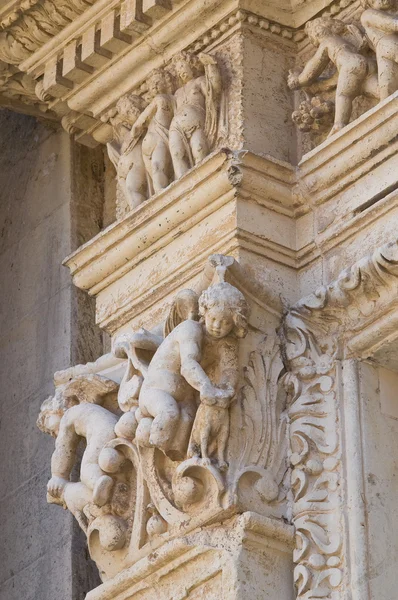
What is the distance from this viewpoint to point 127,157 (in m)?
6.20

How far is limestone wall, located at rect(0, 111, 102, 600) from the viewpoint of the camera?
251 inches

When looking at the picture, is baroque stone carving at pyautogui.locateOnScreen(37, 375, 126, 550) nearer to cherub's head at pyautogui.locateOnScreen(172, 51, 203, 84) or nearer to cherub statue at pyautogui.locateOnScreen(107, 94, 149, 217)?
cherub statue at pyautogui.locateOnScreen(107, 94, 149, 217)

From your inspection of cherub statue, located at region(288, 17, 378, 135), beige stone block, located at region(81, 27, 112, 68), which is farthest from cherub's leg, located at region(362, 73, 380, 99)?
beige stone block, located at region(81, 27, 112, 68)

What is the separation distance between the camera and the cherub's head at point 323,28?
584 centimetres

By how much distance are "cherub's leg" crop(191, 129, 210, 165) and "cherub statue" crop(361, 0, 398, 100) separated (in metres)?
0.58

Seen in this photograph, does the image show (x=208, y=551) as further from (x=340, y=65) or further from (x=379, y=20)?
(x=379, y=20)

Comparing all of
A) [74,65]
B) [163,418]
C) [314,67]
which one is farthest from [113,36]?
[163,418]

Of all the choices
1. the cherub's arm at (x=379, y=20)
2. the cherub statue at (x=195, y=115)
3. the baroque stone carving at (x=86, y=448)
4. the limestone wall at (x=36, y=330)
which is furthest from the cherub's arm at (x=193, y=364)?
the limestone wall at (x=36, y=330)

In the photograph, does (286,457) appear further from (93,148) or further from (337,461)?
(93,148)

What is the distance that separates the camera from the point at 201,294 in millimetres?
5430

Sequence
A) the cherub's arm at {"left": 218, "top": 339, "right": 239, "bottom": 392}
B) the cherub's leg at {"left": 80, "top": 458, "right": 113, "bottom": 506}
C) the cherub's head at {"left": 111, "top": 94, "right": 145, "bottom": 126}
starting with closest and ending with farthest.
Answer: the cherub's arm at {"left": 218, "top": 339, "right": 239, "bottom": 392} < the cherub's leg at {"left": 80, "top": 458, "right": 113, "bottom": 506} < the cherub's head at {"left": 111, "top": 94, "right": 145, "bottom": 126}

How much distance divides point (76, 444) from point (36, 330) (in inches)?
44.7

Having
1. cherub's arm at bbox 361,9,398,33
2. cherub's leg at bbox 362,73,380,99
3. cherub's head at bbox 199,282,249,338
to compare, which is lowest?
cherub's head at bbox 199,282,249,338

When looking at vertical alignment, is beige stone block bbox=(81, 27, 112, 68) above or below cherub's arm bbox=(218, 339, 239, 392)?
above
